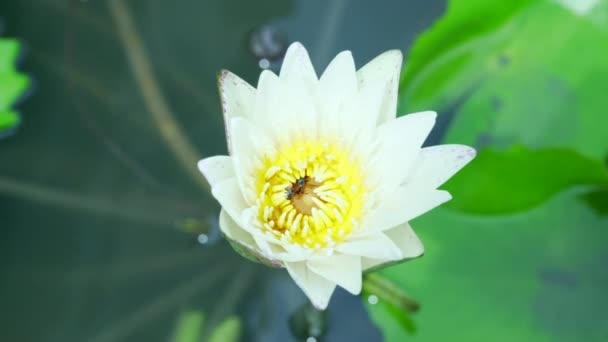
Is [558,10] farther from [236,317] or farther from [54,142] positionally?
[54,142]

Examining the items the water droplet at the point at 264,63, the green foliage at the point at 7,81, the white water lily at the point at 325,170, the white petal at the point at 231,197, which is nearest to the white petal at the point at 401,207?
the white water lily at the point at 325,170

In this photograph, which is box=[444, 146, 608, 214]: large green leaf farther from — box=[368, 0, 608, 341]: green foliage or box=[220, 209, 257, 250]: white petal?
box=[220, 209, 257, 250]: white petal

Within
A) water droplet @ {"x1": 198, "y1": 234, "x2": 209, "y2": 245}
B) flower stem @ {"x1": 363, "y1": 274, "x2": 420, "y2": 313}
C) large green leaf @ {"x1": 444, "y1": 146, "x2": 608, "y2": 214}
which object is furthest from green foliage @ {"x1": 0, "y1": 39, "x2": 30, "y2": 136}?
large green leaf @ {"x1": 444, "y1": 146, "x2": 608, "y2": 214}

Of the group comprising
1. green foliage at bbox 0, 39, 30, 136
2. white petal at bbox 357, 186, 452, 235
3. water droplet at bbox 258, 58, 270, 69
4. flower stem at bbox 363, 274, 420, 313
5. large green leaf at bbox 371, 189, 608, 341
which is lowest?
large green leaf at bbox 371, 189, 608, 341

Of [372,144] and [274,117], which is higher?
[274,117]

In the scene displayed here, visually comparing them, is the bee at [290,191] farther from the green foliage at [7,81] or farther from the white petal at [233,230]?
the green foliage at [7,81]

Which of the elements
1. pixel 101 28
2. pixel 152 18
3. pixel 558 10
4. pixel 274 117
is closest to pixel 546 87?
pixel 558 10

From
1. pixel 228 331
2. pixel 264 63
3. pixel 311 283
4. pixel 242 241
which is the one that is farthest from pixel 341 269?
pixel 264 63

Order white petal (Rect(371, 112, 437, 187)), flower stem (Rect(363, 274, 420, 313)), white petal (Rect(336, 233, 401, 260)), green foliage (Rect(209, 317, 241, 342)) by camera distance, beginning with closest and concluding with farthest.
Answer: white petal (Rect(336, 233, 401, 260)) → white petal (Rect(371, 112, 437, 187)) → flower stem (Rect(363, 274, 420, 313)) → green foliage (Rect(209, 317, 241, 342))
